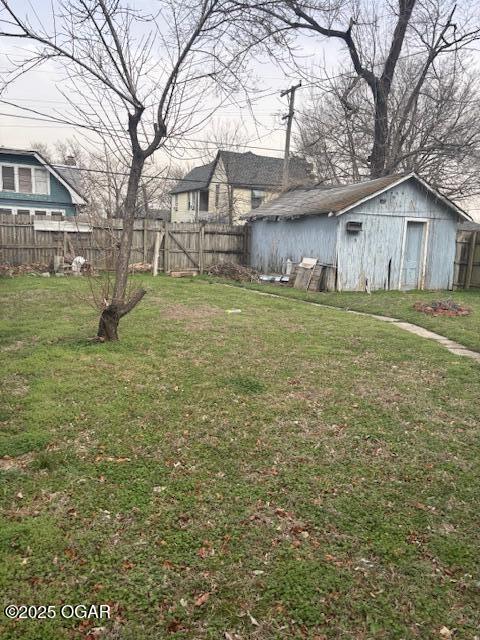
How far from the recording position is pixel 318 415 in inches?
164

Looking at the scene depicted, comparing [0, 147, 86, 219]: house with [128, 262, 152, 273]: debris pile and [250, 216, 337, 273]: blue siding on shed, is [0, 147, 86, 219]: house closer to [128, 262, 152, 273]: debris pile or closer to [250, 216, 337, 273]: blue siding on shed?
[128, 262, 152, 273]: debris pile

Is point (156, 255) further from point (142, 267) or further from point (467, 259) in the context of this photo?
point (467, 259)

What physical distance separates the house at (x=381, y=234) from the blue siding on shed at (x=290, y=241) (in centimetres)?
3

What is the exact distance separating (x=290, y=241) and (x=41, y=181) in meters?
14.3

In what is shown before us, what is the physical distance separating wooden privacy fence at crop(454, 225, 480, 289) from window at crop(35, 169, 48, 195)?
18.7 metres

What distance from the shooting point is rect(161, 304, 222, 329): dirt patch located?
774 centimetres

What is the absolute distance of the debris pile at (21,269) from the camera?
42.8 feet

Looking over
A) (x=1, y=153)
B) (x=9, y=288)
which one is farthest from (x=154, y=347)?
(x=1, y=153)

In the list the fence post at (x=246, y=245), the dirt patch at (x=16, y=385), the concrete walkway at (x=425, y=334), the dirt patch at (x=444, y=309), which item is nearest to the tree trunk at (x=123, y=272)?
the dirt patch at (x=16, y=385)

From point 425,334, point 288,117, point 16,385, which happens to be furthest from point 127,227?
point 288,117

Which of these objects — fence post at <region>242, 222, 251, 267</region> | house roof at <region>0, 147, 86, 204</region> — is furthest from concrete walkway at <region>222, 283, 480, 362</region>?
house roof at <region>0, 147, 86, 204</region>

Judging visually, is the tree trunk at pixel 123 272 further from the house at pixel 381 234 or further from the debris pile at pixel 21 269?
the debris pile at pixel 21 269

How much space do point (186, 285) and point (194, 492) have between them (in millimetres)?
9970

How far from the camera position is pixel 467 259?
14.5m
